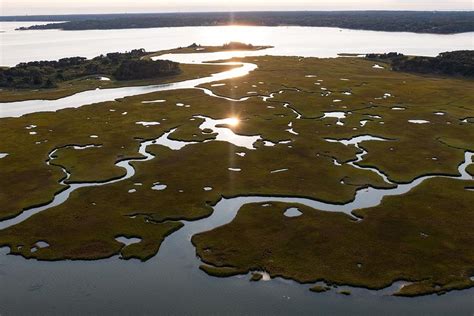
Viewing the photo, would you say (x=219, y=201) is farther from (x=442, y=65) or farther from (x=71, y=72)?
(x=442, y=65)

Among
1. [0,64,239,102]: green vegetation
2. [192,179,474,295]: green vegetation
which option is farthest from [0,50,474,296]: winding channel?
[0,64,239,102]: green vegetation

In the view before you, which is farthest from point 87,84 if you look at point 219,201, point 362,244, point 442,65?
point 442,65

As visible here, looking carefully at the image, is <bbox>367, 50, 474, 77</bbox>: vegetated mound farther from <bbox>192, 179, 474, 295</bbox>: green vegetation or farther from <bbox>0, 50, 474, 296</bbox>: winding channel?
<bbox>192, 179, 474, 295</bbox>: green vegetation

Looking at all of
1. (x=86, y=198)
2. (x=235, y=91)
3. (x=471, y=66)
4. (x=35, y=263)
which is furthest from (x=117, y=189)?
(x=471, y=66)

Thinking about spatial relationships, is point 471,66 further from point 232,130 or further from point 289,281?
point 289,281

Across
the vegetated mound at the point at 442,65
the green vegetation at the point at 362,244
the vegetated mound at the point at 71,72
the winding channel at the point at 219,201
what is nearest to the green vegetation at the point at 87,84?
the vegetated mound at the point at 71,72

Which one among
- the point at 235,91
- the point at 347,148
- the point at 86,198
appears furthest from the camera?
the point at 235,91
